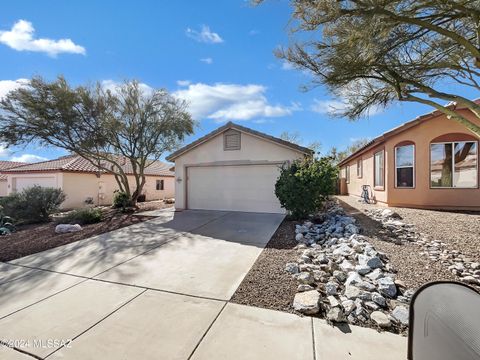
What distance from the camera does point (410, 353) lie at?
1.85 metres

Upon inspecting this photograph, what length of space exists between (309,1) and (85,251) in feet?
24.8

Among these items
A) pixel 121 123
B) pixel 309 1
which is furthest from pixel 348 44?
pixel 121 123

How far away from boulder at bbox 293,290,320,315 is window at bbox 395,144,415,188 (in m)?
9.27

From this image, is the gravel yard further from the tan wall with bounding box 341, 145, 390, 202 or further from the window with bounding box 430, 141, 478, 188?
the tan wall with bounding box 341, 145, 390, 202

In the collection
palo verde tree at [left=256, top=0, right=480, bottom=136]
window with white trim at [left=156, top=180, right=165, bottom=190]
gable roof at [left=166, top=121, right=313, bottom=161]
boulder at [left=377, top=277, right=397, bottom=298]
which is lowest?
boulder at [left=377, top=277, right=397, bottom=298]

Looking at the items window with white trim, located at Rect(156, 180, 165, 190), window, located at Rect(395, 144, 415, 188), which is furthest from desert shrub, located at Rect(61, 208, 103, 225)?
window with white trim, located at Rect(156, 180, 165, 190)

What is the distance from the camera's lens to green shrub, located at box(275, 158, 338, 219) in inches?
317

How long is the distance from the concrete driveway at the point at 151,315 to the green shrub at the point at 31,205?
22.5 feet

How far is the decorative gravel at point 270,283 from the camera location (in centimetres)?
340

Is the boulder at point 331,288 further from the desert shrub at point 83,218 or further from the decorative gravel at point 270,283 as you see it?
the desert shrub at point 83,218

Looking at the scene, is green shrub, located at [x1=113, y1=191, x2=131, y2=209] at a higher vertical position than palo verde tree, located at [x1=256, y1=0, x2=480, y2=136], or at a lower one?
lower

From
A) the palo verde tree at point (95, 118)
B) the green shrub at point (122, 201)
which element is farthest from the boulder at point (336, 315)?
the green shrub at point (122, 201)

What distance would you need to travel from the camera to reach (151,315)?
10.3ft

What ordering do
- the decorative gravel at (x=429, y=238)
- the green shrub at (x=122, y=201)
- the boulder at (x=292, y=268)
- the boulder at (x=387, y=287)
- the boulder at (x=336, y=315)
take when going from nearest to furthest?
the boulder at (x=336, y=315)
the boulder at (x=387, y=287)
the decorative gravel at (x=429, y=238)
the boulder at (x=292, y=268)
the green shrub at (x=122, y=201)
